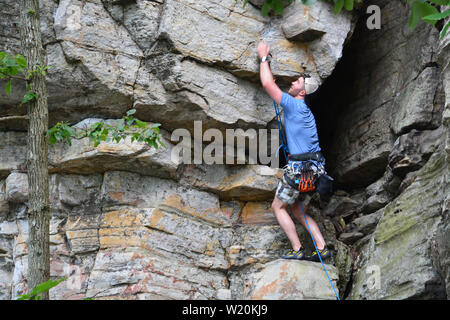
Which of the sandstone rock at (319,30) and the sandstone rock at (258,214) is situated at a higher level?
the sandstone rock at (319,30)

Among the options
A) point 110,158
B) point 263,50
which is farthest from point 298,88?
point 110,158

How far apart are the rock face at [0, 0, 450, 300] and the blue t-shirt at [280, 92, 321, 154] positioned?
50 centimetres

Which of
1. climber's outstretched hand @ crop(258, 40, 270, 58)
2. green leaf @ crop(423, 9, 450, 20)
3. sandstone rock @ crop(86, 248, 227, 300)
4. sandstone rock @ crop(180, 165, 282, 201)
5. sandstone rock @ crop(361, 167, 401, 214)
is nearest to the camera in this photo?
green leaf @ crop(423, 9, 450, 20)

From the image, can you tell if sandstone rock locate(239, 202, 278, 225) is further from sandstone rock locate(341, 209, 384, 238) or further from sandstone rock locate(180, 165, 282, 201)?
sandstone rock locate(341, 209, 384, 238)

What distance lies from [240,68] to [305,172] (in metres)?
1.73

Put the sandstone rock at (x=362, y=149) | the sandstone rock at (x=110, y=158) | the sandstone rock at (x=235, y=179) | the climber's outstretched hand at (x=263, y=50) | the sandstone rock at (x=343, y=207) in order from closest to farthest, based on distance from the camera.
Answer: the sandstone rock at (x=110, y=158) → the climber's outstretched hand at (x=263, y=50) → the sandstone rock at (x=235, y=179) → the sandstone rock at (x=362, y=149) → the sandstone rock at (x=343, y=207)

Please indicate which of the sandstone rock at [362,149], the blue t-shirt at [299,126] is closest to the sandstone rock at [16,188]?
the blue t-shirt at [299,126]

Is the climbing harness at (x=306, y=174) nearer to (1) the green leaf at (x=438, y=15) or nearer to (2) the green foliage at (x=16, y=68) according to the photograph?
(2) the green foliage at (x=16, y=68)

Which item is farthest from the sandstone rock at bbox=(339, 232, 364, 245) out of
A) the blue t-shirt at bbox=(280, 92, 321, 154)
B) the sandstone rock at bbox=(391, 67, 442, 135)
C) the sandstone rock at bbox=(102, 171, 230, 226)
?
the sandstone rock at bbox=(102, 171, 230, 226)

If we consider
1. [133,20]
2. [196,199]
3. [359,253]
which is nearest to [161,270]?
[196,199]

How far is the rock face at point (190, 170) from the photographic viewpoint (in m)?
6.95

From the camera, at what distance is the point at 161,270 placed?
695 centimetres

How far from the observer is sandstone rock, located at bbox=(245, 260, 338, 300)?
682cm

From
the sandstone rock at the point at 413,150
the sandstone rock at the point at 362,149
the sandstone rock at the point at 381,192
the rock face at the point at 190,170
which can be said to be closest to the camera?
the rock face at the point at 190,170
